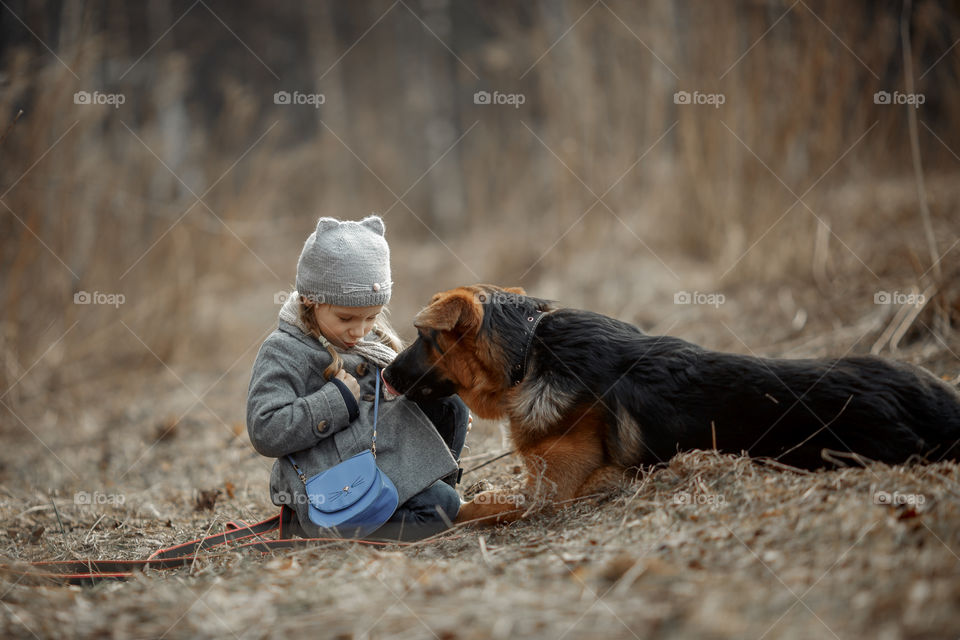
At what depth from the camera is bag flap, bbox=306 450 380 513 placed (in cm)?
346

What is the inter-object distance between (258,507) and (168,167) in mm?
6095

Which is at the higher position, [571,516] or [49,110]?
[49,110]

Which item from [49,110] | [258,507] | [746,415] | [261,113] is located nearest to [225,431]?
[258,507]

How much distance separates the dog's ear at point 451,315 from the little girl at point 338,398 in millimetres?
279

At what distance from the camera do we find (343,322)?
3705 mm

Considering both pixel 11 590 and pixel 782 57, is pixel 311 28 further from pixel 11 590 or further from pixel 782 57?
pixel 11 590

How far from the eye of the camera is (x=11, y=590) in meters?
2.93

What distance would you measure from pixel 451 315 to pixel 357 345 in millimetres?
614

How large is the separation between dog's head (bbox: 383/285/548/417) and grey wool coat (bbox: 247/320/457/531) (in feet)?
0.60

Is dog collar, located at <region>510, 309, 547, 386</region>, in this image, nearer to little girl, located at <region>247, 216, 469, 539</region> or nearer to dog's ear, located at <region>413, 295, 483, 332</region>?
dog's ear, located at <region>413, 295, 483, 332</region>

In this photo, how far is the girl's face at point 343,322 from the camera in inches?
144

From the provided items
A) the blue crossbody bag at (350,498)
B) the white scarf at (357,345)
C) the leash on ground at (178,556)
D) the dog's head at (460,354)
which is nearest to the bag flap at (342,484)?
the blue crossbody bag at (350,498)

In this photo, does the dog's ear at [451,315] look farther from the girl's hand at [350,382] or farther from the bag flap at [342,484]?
the bag flap at [342,484]

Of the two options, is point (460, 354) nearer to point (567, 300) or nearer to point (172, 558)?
point (172, 558)
